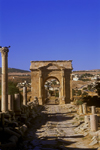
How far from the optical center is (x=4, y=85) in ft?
51.4

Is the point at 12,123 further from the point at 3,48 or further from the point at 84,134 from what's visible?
the point at 3,48

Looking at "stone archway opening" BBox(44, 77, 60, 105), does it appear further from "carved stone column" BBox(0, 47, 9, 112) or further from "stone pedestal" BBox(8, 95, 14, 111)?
"carved stone column" BBox(0, 47, 9, 112)

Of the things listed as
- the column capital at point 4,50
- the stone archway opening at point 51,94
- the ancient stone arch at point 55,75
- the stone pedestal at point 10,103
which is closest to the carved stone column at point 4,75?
the column capital at point 4,50

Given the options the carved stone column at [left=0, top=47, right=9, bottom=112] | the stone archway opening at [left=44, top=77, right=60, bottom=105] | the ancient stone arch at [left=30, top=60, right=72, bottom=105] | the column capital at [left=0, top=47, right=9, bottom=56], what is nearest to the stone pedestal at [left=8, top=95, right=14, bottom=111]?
the carved stone column at [left=0, top=47, right=9, bottom=112]

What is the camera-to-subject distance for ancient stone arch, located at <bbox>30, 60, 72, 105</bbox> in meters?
32.1

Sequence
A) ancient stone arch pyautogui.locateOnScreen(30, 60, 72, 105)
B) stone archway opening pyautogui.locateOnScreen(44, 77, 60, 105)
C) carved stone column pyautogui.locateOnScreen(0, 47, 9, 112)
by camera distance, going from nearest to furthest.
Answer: carved stone column pyautogui.locateOnScreen(0, 47, 9, 112) < ancient stone arch pyautogui.locateOnScreen(30, 60, 72, 105) < stone archway opening pyautogui.locateOnScreen(44, 77, 60, 105)

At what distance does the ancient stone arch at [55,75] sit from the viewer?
32062mm

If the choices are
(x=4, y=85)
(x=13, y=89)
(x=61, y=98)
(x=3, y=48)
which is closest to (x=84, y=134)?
(x=4, y=85)

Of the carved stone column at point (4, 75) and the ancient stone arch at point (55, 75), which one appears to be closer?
the carved stone column at point (4, 75)

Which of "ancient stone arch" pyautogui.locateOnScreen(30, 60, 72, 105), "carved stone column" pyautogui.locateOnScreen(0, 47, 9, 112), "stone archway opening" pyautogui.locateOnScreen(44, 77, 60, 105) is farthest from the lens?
"stone archway opening" pyautogui.locateOnScreen(44, 77, 60, 105)

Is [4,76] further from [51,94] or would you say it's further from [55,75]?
[51,94]

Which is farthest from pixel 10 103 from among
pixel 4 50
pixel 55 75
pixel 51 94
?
pixel 51 94

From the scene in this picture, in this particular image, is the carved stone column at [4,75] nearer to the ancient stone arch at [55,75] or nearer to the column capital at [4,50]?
the column capital at [4,50]

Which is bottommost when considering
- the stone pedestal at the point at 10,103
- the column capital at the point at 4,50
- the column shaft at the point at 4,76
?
the stone pedestal at the point at 10,103
